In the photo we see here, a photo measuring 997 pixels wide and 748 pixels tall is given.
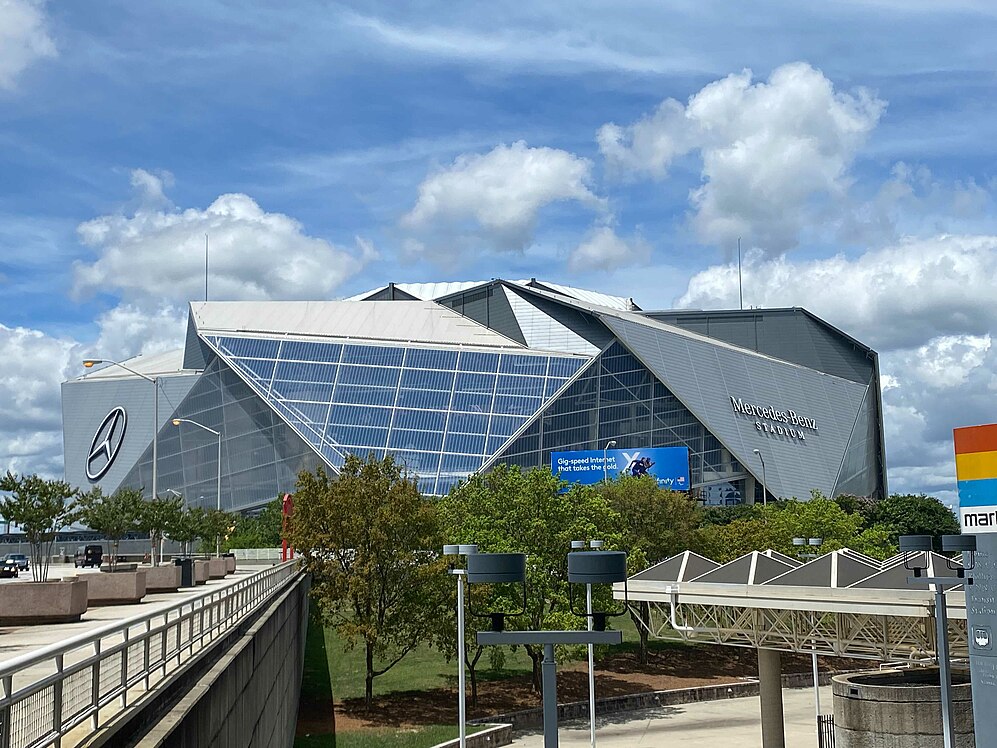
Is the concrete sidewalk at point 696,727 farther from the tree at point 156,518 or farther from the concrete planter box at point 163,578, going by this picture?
the tree at point 156,518

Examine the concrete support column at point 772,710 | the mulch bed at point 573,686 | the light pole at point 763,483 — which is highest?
the light pole at point 763,483

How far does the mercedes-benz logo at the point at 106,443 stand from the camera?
12825cm

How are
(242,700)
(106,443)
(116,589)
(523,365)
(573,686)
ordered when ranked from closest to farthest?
(242,700) → (116,589) → (573,686) → (523,365) → (106,443)

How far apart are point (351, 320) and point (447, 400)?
75.9ft

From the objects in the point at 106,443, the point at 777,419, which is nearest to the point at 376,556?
the point at 777,419

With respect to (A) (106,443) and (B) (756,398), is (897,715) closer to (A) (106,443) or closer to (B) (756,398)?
(B) (756,398)

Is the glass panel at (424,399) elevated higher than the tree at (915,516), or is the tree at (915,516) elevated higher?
the glass panel at (424,399)

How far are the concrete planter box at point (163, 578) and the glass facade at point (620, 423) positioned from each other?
5362cm

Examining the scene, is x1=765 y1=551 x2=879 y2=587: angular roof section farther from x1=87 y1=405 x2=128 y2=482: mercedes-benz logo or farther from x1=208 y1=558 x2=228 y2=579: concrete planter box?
x1=87 y1=405 x2=128 y2=482: mercedes-benz logo

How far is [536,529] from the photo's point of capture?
156 ft

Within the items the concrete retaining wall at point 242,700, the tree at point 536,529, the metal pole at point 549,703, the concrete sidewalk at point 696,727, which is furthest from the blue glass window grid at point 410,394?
the metal pole at point 549,703

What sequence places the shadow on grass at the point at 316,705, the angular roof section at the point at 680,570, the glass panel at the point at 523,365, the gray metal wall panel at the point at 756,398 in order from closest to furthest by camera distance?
the angular roof section at the point at 680,570 → the shadow on grass at the point at 316,705 → the glass panel at the point at 523,365 → the gray metal wall panel at the point at 756,398

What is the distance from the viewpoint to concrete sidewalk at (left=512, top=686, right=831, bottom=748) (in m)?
39.1

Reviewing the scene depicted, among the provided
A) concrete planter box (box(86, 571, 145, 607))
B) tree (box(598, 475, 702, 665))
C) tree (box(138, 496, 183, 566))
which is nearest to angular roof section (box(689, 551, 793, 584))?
concrete planter box (box(86, 571, 145, 607))
